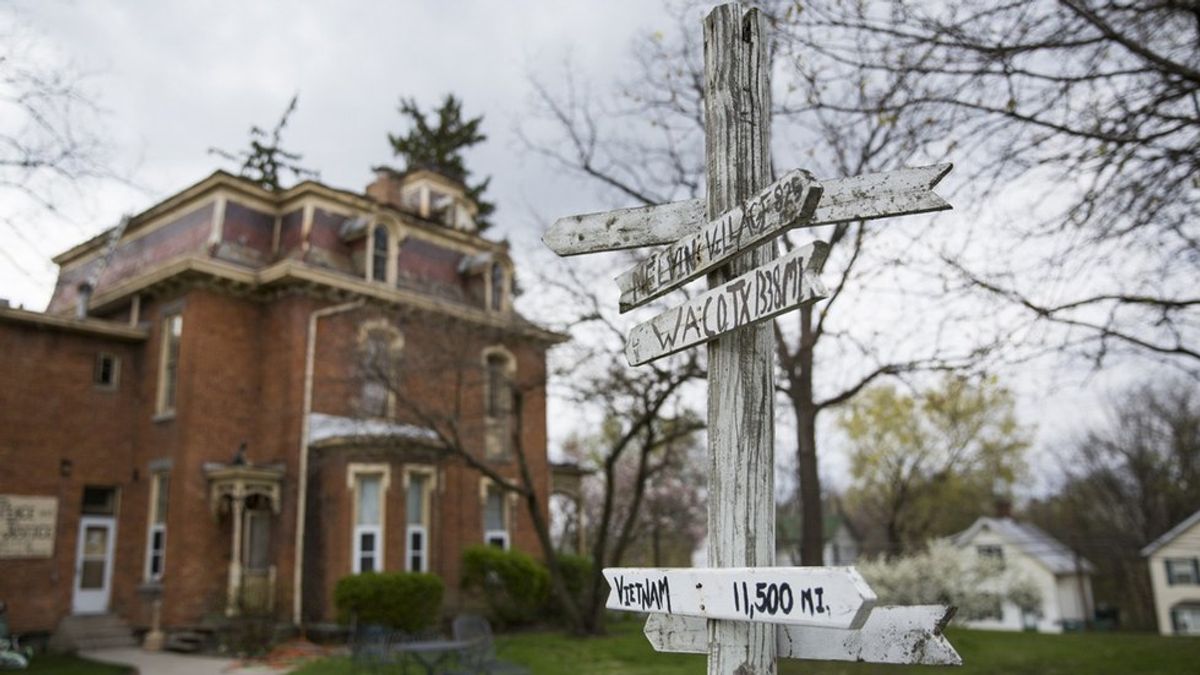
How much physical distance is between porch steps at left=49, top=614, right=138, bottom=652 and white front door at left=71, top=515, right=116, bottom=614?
44cm

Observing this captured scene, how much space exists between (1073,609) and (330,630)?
4530cm

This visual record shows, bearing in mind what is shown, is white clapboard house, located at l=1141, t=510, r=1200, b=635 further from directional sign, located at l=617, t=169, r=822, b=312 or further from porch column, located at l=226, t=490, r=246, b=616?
directional sign, located at l=617, t=169, r=822, b=312

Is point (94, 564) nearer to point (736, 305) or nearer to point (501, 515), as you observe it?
point (501, 515)

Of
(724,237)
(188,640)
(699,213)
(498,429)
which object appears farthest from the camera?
(498,429)

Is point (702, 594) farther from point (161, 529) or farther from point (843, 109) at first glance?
point (161, 529)

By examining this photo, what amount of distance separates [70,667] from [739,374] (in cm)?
1614

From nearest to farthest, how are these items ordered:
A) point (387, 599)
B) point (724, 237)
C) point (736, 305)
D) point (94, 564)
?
point (736, 305) < point (724, 237) < point (387, 599) < point (94, 564)

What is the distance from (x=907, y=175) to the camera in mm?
2930

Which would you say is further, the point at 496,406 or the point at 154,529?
the point at 496,406

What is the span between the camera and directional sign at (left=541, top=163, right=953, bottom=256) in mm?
2924

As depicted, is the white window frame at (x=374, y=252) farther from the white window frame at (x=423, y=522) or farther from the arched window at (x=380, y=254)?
the white window frame at (x=423, y=522)

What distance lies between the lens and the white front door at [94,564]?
19.2 meters

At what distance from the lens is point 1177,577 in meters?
40.9

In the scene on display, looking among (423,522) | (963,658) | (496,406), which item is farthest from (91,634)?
(963,658)
